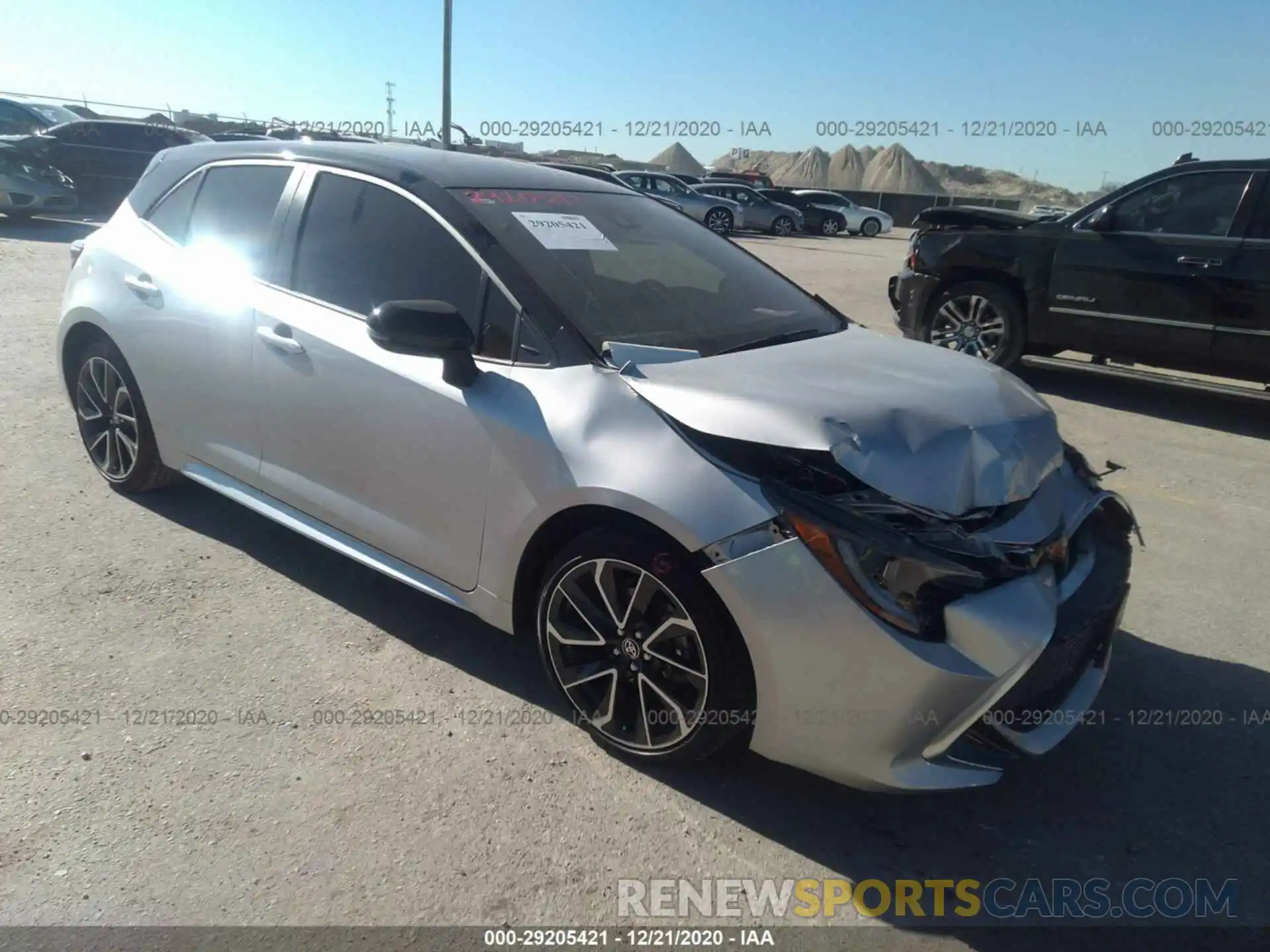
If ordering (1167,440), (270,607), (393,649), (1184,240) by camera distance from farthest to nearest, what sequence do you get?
(1184,240)
(1167,440)
(270,607)
(393,649)

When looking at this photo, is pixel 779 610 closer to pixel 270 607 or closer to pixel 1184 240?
pixel 270 607

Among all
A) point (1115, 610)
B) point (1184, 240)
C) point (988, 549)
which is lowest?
point (1115, 610)

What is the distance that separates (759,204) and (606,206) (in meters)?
24.9

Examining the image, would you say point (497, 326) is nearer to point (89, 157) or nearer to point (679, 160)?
point (89, 157)

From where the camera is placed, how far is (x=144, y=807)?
2.49 metres

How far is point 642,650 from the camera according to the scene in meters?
2.62

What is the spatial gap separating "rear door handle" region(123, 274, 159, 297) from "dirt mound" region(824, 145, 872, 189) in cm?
7949

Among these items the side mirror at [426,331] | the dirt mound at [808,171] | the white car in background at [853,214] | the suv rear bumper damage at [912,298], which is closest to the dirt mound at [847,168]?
the dirt mound at [808,171]

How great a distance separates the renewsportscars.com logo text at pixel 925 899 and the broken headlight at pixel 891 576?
0.71m

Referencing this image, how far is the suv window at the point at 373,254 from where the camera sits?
302cm

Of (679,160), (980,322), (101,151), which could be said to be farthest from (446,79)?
(679,160)

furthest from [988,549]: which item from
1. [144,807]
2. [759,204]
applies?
[759,204]

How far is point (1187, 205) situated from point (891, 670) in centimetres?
645

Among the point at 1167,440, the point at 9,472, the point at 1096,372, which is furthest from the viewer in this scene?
the point at 1096,372
